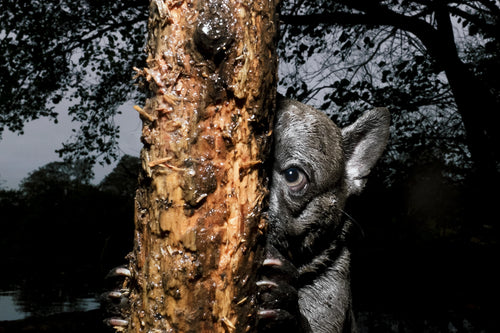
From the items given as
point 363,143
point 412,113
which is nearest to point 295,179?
point 363,143

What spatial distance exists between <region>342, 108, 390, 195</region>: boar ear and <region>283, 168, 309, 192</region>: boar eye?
2.24ft

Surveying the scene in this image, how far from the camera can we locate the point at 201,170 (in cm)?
194

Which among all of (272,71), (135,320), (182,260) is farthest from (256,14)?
(135,320)

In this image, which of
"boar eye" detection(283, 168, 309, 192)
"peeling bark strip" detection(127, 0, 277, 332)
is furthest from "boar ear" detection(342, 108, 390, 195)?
"peeling bark strip" detection(127, 0, 277, 332)

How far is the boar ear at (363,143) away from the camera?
3703 millimetres

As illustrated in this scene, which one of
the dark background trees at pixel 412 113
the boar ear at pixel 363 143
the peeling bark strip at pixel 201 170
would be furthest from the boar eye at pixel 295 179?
the dark background trees at pixel 412 113

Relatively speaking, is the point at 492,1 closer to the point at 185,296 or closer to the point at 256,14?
the point at 256,14

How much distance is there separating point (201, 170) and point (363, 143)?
85.5 inches

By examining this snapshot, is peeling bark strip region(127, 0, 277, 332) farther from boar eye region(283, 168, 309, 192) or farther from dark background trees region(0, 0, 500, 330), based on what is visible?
dark background trees region(0, 0, 500, 330)

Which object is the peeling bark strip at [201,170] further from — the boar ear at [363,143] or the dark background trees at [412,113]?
the dark background trees at [412,113]

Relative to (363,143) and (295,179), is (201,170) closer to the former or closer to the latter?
(295,179)

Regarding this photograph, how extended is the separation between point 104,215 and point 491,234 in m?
13.0

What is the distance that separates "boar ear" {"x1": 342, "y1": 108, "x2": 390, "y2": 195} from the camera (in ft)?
12.1

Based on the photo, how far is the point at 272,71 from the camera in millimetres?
2221
